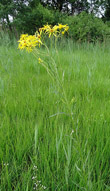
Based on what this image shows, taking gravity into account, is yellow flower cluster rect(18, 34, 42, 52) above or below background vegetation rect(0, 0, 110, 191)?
above

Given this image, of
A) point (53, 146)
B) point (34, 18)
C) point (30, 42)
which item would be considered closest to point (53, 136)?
point (53, 146)

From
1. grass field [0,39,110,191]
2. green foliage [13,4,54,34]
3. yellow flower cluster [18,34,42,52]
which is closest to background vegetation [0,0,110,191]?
grass field [0,39,110,191]

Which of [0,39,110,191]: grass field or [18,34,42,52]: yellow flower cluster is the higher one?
[18,34,42,52]: yellow flower cluster

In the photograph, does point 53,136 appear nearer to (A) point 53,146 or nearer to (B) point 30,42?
(A) point 53,146

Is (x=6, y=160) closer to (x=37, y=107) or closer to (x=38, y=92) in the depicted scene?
(x=37, y=107)

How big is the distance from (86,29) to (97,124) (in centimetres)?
598

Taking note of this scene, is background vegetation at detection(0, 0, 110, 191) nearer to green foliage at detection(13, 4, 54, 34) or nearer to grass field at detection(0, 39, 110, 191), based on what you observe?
grass field at detection(0, 39, 110, 191)

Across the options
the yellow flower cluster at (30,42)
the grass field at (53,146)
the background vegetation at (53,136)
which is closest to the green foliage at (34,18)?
the background vegetation at (53,136)

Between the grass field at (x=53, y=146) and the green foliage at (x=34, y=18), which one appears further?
the green foliage at (x=34, y=18)

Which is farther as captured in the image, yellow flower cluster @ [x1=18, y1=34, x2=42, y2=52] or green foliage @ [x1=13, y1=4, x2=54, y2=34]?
green foliage @ [x1=13, y1=4, x2=54, y2=34]

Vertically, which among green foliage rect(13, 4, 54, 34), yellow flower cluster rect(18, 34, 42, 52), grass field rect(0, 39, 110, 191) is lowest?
grass field rect(0, 39, 110, 191)

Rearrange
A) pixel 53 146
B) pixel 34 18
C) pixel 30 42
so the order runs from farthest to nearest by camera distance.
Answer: pixel 34 18, pixel 53 146, pixel 30 42

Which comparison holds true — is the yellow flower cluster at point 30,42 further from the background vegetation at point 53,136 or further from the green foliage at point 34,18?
the green foliage at point 34,18

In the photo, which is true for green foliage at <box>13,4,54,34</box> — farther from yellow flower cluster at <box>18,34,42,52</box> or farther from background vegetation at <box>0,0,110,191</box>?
yellow flower cluster at <box>18,34,42,52</box>
